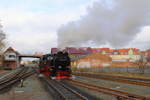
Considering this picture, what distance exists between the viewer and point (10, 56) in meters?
75.3

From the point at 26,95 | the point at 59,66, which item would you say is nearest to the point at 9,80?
the point at 59,66

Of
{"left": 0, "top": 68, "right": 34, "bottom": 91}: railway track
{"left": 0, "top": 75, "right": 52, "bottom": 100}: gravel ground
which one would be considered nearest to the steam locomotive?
{"left": 0, "top": 68, "right": 34, "bottom": 91}: railway track

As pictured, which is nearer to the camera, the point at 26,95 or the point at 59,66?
the point at 26,95

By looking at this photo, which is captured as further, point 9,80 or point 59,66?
point 9,80

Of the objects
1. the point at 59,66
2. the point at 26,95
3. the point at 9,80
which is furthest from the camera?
the point at 9,80

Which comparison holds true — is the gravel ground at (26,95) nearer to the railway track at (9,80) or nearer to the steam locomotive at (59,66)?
Answer: the railway track at (9,80)

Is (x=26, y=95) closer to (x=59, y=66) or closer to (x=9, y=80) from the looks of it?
(x=59, y=66)

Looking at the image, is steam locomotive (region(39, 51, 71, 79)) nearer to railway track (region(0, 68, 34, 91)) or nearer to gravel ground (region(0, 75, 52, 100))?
railway track (region(0, 68, 34, 91))

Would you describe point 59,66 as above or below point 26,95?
above

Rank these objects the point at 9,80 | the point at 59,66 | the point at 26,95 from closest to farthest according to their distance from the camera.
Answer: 1. the point at 26,95
2. the point at 59,66
3. the point at 9,80

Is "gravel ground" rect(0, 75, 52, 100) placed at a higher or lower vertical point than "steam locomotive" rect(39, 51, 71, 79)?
lower

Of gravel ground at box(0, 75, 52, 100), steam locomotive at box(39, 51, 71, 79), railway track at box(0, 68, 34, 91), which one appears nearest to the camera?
gravel ground at box(0, 75, 52, 100)

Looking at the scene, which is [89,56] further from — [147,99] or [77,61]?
[147,99]

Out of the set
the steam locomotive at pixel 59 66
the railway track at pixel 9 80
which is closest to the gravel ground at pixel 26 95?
the railway track at pixel 9 80
